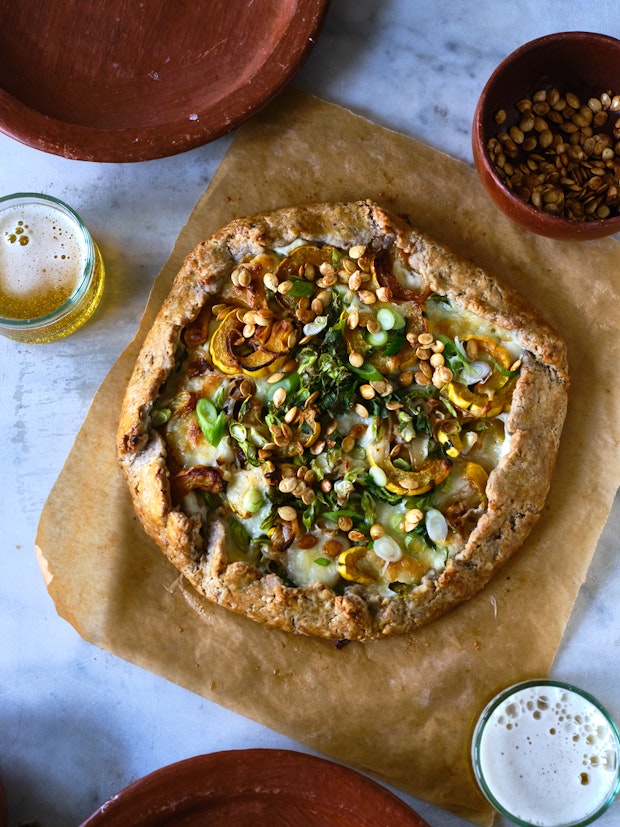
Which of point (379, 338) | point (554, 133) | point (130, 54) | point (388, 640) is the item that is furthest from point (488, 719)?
point (130, 54)

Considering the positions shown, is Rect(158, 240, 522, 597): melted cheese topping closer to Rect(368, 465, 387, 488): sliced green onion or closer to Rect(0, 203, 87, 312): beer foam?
Rect(368, 465, 387, 488): sliced green onion

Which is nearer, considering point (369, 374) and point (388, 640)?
point (369, 374)

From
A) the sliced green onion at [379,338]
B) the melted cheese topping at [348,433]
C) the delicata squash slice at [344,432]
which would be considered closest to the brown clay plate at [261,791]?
the delicata squash slice at [344,432]

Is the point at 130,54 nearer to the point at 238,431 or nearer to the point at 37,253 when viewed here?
the point at 37,253

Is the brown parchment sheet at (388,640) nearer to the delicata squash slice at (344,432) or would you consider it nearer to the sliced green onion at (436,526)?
the delicata squash slice at (344,432)

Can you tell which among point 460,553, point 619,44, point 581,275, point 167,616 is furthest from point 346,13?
point 167,616

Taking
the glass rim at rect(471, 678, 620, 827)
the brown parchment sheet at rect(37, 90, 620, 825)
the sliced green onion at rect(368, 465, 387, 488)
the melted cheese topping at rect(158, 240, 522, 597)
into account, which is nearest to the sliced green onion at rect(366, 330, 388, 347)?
the melted cheese topping at rect(158, 240, 522, 597)
